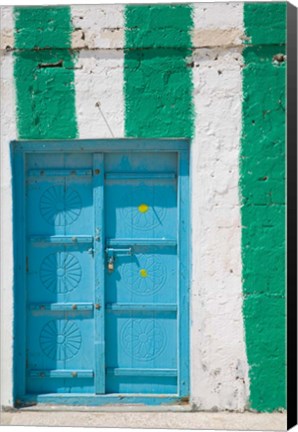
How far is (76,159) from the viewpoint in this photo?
14.8ft

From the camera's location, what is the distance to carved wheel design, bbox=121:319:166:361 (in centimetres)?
454

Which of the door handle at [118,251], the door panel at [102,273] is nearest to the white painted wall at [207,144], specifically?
the door panel at [102,273]

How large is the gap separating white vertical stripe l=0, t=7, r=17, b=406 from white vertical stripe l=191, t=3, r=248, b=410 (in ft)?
3.80

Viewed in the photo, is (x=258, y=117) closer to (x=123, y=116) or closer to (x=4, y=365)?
(x=123, y=116)

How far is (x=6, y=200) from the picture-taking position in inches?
174

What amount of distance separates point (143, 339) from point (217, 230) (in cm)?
87

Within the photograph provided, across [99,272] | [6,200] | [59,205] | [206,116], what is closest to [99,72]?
[206,116]

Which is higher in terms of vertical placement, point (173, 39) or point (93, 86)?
point (173, 39)

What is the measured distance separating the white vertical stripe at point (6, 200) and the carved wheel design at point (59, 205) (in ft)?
0.80

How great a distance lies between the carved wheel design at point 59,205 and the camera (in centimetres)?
453

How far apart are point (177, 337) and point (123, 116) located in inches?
57.3

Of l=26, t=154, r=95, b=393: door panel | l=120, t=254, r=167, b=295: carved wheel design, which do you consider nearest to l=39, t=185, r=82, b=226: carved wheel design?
l=26, t=154, r=95, b=393: door panel

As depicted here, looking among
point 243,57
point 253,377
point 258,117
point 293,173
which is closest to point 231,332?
point 253,377

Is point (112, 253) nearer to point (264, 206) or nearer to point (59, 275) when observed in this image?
point (59, 275)
